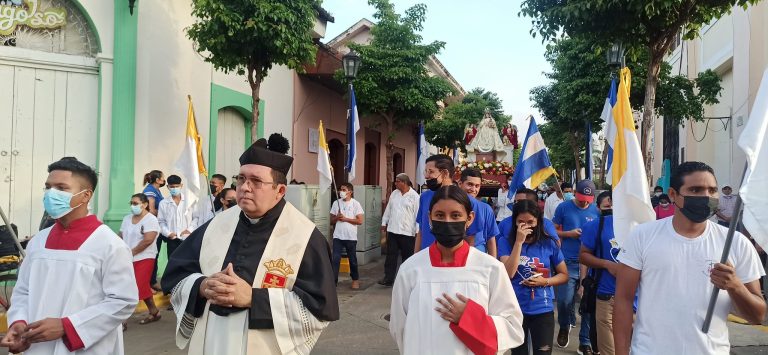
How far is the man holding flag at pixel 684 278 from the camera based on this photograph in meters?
2.75

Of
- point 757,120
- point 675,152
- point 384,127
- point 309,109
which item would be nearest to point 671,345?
point 757,120

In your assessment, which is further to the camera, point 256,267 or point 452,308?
point 256,267

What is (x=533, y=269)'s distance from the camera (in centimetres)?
458

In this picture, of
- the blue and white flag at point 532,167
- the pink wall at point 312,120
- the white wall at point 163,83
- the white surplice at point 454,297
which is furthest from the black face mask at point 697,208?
the pink wall at point 312,120

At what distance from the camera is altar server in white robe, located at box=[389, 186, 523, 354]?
278 cm

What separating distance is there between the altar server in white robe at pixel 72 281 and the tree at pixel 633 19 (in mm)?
6836

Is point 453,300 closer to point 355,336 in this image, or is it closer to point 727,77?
point 355,336

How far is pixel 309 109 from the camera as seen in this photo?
15.4m

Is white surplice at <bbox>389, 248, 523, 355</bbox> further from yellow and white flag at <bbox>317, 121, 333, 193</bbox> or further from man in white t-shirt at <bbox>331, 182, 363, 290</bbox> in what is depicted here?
yellow and white flag at <bbox>317, 121, 333, 193</bbox>

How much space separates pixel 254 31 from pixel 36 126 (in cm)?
361

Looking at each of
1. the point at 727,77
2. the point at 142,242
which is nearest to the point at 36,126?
the point at 142,242

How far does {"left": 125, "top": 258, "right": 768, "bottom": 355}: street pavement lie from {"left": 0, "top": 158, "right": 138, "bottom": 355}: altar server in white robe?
2.99 m

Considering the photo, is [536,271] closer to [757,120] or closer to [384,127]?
[757,120]

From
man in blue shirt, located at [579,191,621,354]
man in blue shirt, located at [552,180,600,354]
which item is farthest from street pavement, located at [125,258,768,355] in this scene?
man in blue shirt, located at [579,191,621,354]
